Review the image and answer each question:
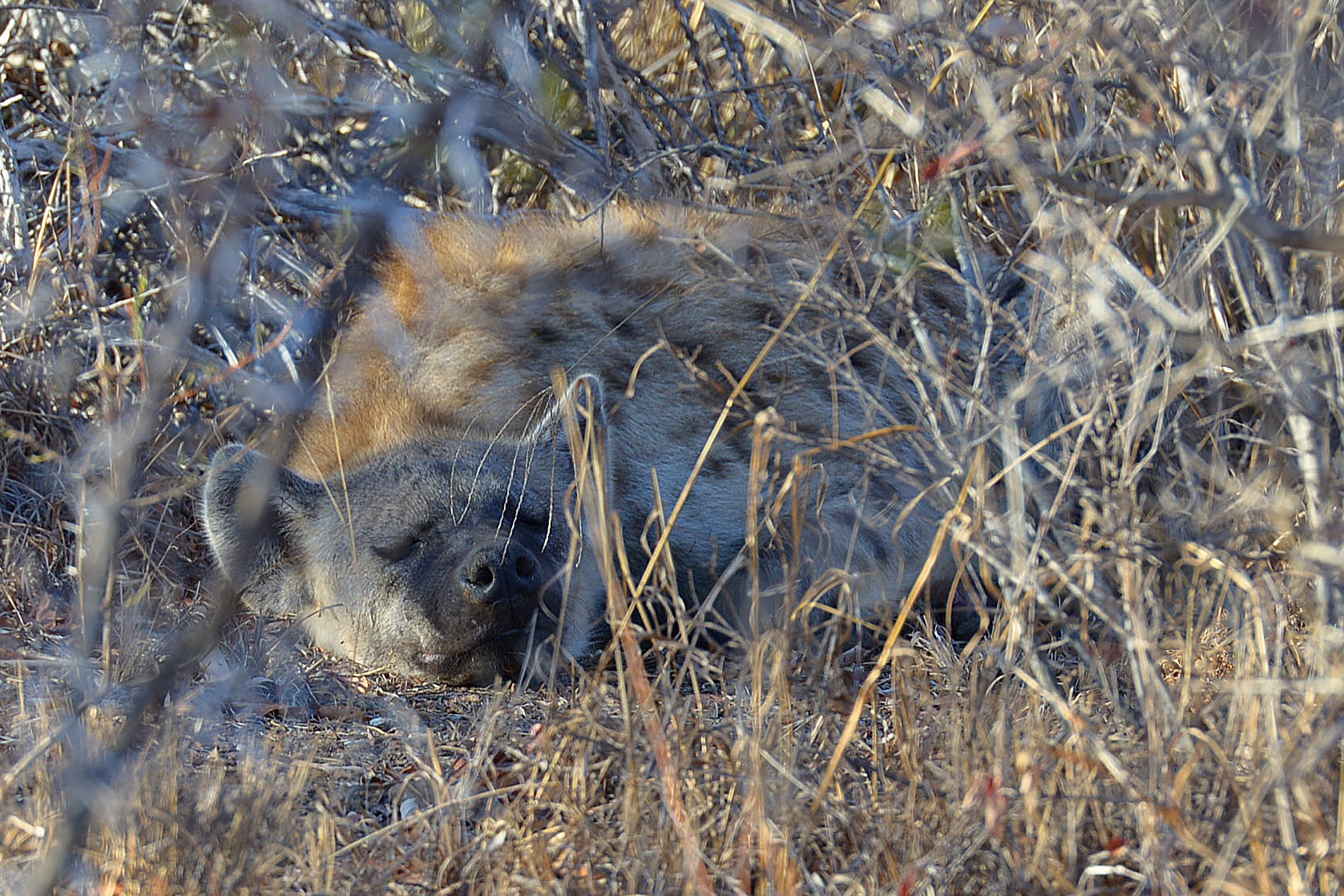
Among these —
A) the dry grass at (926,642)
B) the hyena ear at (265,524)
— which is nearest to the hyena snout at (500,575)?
the dry grass at (926,642)

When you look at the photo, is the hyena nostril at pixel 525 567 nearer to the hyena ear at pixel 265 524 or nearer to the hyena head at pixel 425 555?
the hyena head at pixel 425 555

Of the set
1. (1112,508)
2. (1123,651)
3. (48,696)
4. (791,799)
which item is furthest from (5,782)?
(1123,651)

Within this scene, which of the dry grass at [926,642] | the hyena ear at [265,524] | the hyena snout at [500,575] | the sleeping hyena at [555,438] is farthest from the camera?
the hyena ear at [265,524]

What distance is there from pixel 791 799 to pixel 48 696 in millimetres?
1166

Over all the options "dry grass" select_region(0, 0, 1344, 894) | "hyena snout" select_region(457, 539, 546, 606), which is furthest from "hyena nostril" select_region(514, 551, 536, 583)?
"dry grass" select_region(0, 0, 1344, 894)

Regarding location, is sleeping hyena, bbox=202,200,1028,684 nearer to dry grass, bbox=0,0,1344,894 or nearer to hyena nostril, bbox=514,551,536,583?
hyena nostril, bbox=514,551,536,583

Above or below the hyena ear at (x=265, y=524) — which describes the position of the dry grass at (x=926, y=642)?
above

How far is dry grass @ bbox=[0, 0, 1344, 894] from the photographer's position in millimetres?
1443

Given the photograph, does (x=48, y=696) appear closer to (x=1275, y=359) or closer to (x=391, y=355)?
(x=391, y=355)

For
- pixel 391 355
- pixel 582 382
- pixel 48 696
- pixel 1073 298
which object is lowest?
pixel 48 696

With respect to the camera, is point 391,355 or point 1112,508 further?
point 391,355

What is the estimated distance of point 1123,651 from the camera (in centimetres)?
206

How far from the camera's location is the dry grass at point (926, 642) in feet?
4.74

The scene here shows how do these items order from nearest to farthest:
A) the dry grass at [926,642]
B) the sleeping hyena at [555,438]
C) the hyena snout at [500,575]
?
the dry grass at [926,642]
the hyena snout at [500,575]
the sleeping hyena at [555,438]
